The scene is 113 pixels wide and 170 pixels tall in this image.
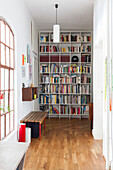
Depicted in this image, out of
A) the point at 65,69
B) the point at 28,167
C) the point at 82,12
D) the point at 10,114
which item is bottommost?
the point at 28,167

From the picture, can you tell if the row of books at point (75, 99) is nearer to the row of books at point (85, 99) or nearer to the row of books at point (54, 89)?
the row of books at point (85, 99)

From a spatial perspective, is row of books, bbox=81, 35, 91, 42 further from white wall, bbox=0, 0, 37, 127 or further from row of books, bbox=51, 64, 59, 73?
white wall, bbox=0, 0, 37, 127

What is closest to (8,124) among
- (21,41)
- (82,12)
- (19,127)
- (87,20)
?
(19,127)

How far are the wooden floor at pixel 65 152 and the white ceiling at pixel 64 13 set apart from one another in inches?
132

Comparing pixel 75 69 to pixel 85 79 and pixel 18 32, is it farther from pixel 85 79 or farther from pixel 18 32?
pixel 18 32

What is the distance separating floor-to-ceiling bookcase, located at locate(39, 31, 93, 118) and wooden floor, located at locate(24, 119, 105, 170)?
212cm

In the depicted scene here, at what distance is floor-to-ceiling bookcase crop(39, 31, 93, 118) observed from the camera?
26.8 feet

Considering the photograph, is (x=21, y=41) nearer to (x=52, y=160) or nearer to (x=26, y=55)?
(x=26, y=55)

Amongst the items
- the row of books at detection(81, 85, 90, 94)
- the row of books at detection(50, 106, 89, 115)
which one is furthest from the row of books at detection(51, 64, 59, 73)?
the row of books at detection(50, 106, 89, 115)

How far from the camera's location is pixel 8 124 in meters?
4.33

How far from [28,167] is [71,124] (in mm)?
3719

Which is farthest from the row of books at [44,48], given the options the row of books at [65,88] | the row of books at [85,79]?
the row of books at [85,79]

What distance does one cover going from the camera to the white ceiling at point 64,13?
566 cm

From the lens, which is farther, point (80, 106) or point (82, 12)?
point (80, 106)
